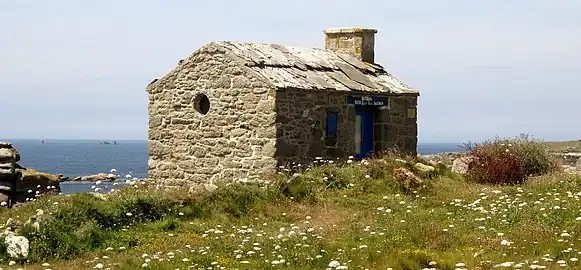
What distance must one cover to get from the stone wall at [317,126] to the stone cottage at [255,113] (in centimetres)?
2

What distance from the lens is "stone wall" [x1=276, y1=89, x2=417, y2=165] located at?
20906mm

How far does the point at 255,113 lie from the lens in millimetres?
21000

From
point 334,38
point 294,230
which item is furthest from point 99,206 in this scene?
point 334,38

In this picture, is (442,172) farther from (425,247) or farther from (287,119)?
(425,247)

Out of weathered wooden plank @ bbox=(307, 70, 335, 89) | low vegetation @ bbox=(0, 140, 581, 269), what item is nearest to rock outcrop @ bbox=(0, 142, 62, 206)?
low vegetation @ bbox=(0, 140, 581, 269)

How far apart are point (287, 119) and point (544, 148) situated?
22.7 ft

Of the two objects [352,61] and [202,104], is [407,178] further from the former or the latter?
[352,61]

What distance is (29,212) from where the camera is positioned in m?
16.3

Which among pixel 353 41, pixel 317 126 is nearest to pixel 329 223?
pixel 317 126

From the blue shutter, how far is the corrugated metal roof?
2.36ft

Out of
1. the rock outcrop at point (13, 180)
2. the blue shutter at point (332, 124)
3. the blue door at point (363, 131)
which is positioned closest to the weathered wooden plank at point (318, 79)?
the blue shutter at point (332, 124)

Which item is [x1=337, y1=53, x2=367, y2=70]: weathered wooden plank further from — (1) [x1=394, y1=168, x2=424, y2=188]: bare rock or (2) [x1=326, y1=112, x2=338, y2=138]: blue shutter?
(1) [x1=394, y1=168, x2=424, y2=188]: bare rock

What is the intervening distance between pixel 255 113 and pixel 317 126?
181 centimetres

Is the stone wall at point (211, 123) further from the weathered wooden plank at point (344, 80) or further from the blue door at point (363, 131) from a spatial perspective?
the blue door at point (363, 131)
